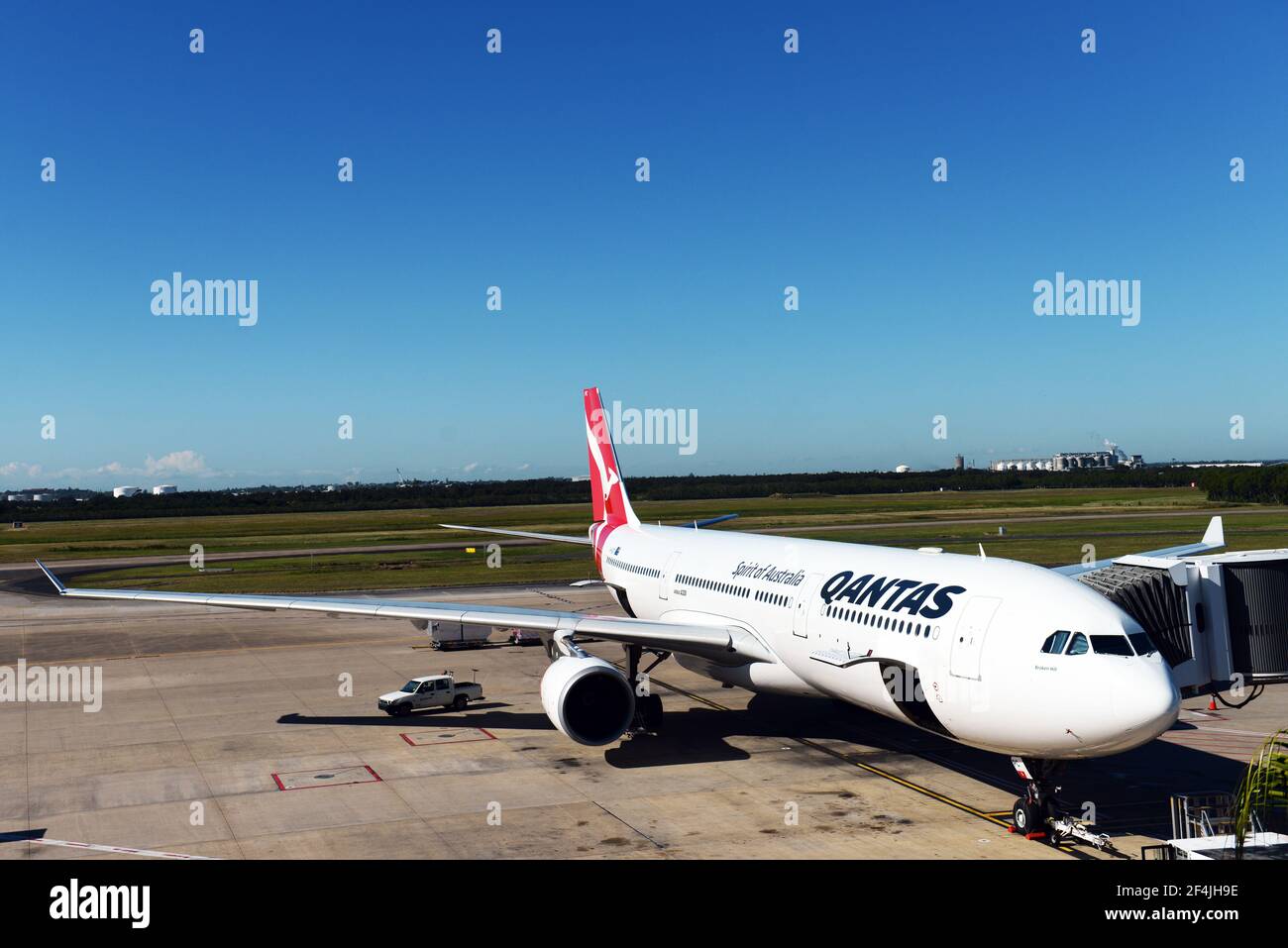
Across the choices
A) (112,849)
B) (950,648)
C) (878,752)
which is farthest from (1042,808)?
(112,849)

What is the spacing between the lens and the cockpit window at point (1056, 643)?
16219 millimetres

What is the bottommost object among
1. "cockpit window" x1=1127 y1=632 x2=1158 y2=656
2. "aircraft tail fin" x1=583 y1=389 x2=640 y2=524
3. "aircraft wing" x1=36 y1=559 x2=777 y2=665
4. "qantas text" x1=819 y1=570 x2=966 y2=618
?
"aircraft wing" x1=36 y1=559 x2=777 y2=665

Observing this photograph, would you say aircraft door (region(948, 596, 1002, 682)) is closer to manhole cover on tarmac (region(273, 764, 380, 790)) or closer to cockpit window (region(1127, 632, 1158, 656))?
cockpit window (region(1127, 632, 1158, 656))

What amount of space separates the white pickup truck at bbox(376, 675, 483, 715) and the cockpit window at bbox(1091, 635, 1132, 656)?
2061cm

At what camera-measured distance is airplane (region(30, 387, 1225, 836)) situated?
15883 millimetres

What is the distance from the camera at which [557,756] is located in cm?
2491

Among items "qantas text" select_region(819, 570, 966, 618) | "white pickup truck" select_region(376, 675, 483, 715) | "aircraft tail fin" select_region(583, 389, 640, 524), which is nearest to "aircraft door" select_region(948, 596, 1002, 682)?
"qantas text" select_region(819, 570, 966, 618)

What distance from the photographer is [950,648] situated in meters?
17.9

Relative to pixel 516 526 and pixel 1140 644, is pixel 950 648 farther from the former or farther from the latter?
pixel 516 526

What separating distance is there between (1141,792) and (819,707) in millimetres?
10740
